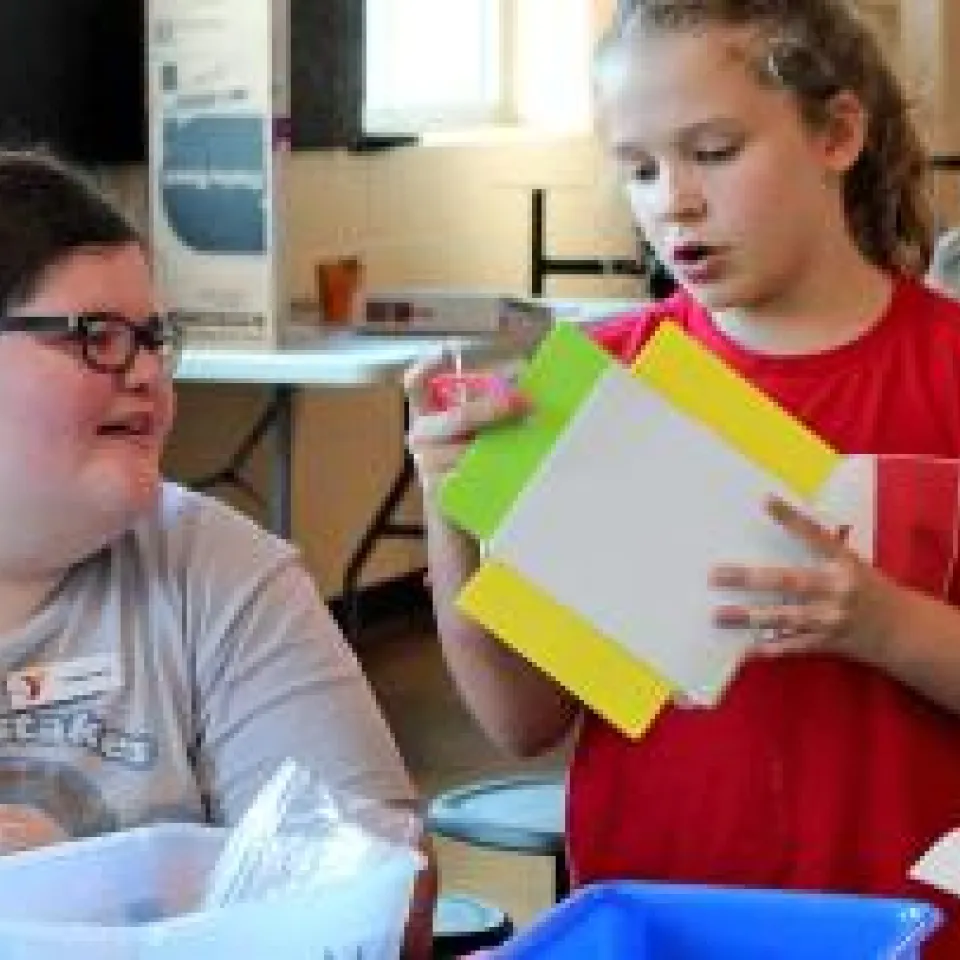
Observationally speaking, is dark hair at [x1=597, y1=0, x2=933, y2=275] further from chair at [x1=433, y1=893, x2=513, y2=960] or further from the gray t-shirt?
chair at [x1=433, y1=893, x2=513, y2=960]

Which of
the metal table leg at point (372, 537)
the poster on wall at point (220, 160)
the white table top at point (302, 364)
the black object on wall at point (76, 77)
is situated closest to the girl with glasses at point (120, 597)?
the white table top at point (302, 364)

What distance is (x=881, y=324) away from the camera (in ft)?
4.40

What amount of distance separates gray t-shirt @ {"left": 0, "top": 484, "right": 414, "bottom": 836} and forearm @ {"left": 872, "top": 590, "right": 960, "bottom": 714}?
1.00ft

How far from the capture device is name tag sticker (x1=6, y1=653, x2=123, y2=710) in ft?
3.95

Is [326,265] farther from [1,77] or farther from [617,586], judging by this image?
[617,586]

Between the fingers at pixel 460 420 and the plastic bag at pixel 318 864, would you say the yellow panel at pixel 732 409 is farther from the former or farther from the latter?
the plastic bag at pixel 318 864

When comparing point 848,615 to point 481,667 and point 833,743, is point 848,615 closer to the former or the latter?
point 833,743

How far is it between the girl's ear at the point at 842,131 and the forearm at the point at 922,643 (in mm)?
289

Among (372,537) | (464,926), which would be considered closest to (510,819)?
(464,926)

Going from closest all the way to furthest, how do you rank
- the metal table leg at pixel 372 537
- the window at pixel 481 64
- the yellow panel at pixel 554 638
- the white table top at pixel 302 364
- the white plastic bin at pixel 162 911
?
the white plastic bin at pixel 162 911
the yellow panel at pixel 554 638
the white table top at pixel 302 364
the metal table leg at pixel 372 537
the window at pixel 481 64

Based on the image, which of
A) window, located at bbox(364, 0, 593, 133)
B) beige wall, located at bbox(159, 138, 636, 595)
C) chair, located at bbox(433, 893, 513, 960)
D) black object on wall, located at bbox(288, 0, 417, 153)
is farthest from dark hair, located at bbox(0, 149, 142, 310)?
window, located at bbox(364, 0, 593, 133)

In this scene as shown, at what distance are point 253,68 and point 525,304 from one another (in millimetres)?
769

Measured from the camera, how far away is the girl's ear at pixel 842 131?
1.32 metres

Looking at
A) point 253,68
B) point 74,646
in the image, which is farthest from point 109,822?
point 253,68
